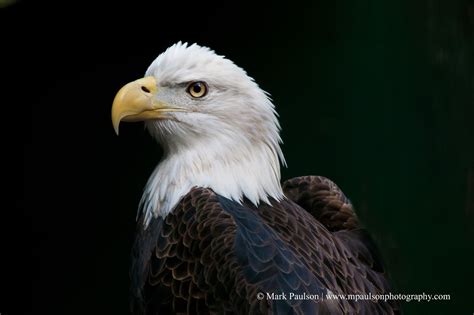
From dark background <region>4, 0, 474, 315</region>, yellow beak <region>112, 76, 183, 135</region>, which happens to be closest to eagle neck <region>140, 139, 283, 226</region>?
yellow beak <region>112, 76, 183, 135</region>

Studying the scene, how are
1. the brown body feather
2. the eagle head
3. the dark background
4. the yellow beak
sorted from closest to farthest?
the brown body feather
the yellow beak
the eagle head
the dark background

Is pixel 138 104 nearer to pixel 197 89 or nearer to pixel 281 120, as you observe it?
Answer: pixel 197 89

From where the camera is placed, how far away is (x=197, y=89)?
133 inches

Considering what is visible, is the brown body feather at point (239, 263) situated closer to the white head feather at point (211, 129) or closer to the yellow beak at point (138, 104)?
the white head feather at point (211, 129)

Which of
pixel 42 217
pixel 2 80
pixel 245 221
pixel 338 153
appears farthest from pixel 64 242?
pixel 245 221

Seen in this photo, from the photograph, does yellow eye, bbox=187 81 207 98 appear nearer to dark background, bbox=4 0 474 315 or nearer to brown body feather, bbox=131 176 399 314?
brown body feather, bbox=131 176 399 314

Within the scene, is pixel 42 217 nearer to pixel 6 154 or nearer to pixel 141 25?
pixel 6 154

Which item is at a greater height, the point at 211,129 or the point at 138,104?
the point at 138,104

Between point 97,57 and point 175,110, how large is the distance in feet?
5.28

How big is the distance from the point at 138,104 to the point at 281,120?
1517mm

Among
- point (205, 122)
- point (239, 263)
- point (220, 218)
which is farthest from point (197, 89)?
point (239, 263)

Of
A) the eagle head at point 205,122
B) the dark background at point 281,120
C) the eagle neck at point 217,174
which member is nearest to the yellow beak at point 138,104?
the eagle head at point 205,122

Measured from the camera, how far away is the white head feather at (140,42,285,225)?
3.36m

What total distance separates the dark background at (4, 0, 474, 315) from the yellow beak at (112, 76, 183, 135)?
1.41 m
